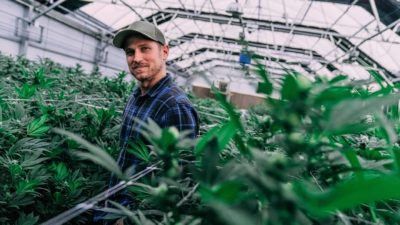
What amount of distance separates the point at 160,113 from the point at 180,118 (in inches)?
4.0

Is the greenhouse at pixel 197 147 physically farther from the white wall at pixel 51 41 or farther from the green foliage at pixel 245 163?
the white wall at pixel 51 41

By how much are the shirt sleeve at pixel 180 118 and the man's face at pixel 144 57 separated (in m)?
0.25

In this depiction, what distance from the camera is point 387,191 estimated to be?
275 mm

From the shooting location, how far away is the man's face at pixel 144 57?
1474 mm

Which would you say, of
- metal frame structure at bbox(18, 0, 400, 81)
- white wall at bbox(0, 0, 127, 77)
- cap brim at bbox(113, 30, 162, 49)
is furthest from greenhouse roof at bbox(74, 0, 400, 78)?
cap brim at bbox(113, 30, 162, 49)

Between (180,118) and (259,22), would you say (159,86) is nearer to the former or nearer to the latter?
(180,118)

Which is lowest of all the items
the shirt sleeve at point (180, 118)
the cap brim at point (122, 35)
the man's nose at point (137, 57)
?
the shirt sleeve at point (180, 118)

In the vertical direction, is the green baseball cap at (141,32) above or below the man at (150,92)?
above

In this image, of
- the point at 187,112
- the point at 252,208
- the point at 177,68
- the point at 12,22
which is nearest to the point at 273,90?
the point at 252,208

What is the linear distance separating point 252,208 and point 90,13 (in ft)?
36.7

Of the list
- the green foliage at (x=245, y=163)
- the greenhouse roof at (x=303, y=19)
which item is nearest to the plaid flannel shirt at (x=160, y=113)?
the green foliage at (x=245, y=163)

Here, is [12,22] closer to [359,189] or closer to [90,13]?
[90,13]

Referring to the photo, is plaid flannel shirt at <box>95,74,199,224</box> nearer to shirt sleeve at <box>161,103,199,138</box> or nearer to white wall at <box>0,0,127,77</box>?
shirt sleeve at <box>161,103,199,138</box>

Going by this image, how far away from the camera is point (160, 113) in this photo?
4.51ft
